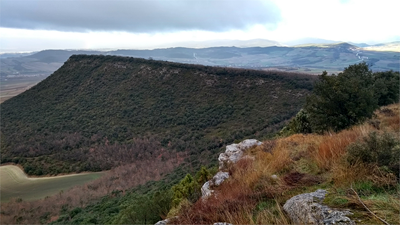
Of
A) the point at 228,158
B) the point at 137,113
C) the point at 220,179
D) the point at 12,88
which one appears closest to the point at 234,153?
the point at 228,158

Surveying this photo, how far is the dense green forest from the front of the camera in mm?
33312

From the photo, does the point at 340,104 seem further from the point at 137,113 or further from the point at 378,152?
the point at 137,113

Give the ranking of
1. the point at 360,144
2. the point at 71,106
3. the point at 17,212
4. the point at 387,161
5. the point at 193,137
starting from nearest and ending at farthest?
the point at 387,161 < the point at 360,144 < the point at 17,212 < the point at 193,137 < the point at 71,106

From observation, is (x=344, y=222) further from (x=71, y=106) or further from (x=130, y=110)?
(x=71, y=106)

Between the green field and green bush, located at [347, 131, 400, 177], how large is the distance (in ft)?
95.4

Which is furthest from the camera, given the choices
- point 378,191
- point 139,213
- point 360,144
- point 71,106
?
point 71,106

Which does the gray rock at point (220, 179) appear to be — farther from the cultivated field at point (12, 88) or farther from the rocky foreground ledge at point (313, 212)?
the cultivated field at point (12, 88)

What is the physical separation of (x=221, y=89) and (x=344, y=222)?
150 feet

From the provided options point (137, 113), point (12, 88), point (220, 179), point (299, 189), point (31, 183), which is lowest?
point (31, 183)

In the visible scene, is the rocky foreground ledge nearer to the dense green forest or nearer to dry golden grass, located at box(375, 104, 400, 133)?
dry golden grass, located at box(375, 104, 400, 133)

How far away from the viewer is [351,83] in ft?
35.2

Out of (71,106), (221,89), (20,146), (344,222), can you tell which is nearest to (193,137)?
(221,89)

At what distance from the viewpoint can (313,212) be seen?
291 cm

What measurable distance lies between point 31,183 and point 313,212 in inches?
1330
